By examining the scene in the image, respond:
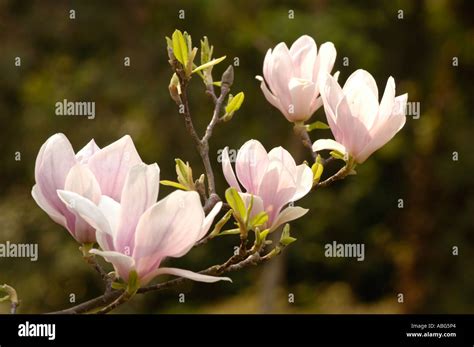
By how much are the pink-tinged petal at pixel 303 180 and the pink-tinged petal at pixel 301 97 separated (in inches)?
4.0

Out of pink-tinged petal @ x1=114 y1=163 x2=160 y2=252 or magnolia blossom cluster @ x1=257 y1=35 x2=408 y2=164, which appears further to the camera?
magnolia blossom cluster @ x1=257 y1=35 x2=408 y2=164

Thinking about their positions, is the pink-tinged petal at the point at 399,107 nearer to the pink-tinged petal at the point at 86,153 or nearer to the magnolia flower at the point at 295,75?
the magnolia flower at the point at 295,75

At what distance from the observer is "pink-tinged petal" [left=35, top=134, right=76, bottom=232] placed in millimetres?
465

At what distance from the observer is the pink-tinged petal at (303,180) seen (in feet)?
1.65

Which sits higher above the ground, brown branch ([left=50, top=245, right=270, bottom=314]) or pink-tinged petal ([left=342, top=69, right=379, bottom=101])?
pink-tinged petal ([left=342, top=69, right=379, bottom=101])

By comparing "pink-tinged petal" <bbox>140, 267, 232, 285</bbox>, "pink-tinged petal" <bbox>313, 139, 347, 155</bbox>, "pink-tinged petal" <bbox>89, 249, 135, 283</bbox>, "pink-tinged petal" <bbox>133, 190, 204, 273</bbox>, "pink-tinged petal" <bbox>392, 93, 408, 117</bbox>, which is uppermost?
"pink-tinged petal" <bbox>392, 93, 408, 117</bbox>

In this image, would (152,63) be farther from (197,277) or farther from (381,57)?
(197,277)

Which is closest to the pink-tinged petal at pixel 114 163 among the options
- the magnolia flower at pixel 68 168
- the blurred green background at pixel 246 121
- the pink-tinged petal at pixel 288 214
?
the magnolia flower at pixel 68 168

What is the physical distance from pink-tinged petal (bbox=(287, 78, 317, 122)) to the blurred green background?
125 inches

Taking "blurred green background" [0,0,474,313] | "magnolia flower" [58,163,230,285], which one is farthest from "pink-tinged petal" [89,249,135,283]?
"blurred green background" [0,0,474,313]

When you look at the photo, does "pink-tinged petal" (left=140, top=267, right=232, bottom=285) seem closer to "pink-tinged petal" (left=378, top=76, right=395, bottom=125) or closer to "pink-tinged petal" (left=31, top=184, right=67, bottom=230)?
"pink-tinged petal" (left=31, top=184, right=67, bottom=230)

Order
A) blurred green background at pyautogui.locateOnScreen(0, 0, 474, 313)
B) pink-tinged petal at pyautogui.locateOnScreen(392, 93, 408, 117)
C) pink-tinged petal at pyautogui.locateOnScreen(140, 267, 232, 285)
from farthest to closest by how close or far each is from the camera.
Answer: blurred green background at pyautogui.locateOnScreen(0, 0, 474, 313) → pink-tinged petal at pyautogui.locateOnScreen(392, 93, 408, 117) → pink-tinged petal at pyautogui.locateOnScreen(140, 267, 232, 285)

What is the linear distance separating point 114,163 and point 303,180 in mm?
121
